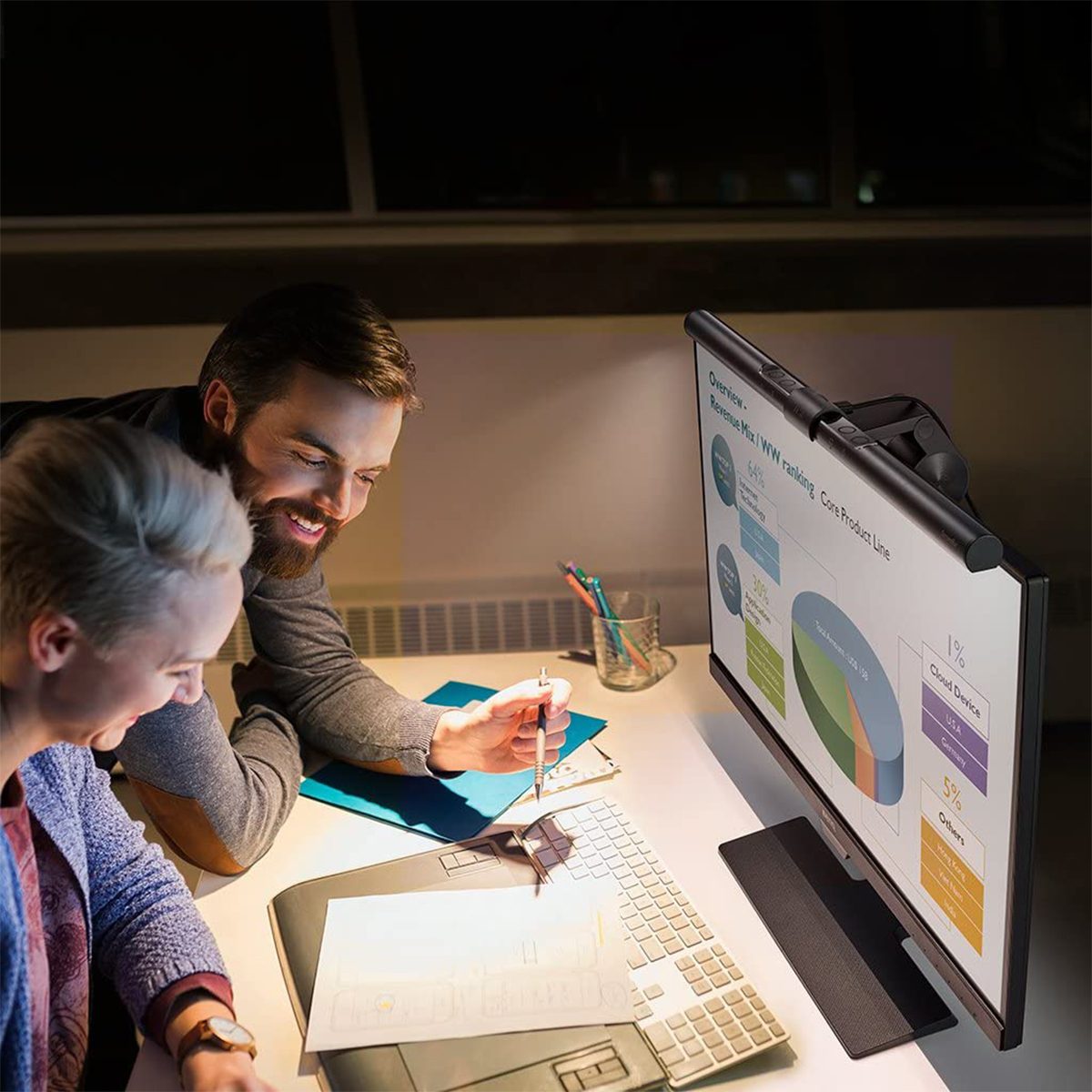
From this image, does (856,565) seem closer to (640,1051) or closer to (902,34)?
(640,1051)

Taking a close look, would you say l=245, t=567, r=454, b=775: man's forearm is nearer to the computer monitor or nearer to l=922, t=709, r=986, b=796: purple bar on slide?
the computer monitor

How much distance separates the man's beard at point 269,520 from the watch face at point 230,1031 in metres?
0.52

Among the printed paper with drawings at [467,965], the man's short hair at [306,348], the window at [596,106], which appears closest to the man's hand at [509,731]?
the printed paper with drawings at [467,965]

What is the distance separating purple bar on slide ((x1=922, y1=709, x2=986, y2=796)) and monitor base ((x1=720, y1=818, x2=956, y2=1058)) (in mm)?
292

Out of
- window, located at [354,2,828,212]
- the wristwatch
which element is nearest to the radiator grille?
window, located at [354,2,828,212]

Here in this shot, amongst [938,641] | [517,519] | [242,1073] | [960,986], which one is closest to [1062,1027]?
[960,986]

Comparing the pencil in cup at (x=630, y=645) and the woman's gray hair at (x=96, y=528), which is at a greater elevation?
the woman's gray hair at (x=96, y=528)

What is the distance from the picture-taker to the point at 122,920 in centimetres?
119

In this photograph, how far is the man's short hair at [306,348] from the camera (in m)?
1.38

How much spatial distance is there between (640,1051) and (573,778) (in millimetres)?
454

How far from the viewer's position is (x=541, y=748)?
1410 millimetres

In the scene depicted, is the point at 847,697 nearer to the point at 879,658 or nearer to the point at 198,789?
the point at 879,658

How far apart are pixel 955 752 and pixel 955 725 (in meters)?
0.02

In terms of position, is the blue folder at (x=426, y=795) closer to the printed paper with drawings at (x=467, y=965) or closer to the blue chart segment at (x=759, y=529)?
the printed paper with drawings at (x=467, y=965)
